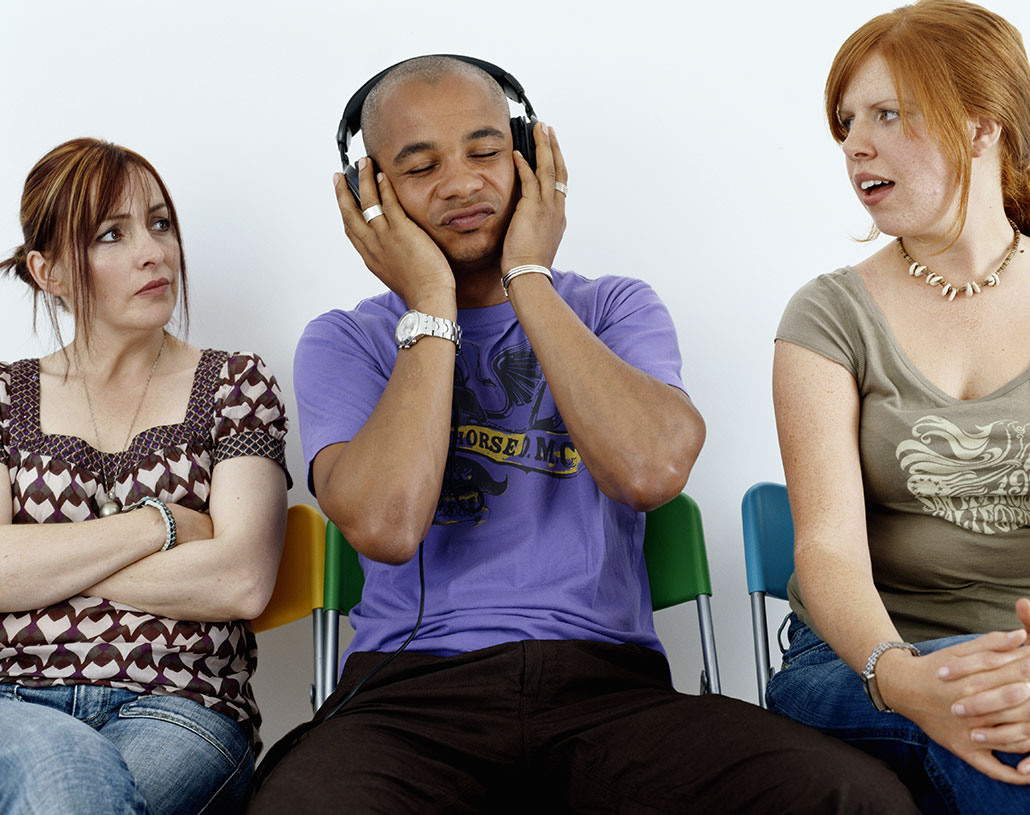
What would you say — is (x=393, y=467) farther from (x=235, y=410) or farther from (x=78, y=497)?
(x=78, y=497)

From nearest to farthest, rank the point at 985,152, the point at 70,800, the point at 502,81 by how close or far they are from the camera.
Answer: the point at 70,800
the point at 985,152
the point at 502,81

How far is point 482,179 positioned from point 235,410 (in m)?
0.62

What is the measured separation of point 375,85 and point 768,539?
42.1 inches

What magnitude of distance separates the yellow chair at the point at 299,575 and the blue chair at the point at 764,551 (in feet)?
2.58

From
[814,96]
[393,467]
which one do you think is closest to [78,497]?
[393,467]

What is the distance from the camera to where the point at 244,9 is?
242 centimetres

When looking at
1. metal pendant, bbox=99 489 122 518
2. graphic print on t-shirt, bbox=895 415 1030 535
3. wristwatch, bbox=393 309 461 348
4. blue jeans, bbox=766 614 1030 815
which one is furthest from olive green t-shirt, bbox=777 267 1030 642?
metal pendant, bbox=99 489 122 518

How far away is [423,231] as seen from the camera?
70.0 inches

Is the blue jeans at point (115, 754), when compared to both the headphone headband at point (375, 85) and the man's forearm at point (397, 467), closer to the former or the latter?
the man's forearm at point (397, 467)

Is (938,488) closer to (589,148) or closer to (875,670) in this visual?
(875,670)

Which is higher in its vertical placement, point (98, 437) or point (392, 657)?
point (98, 437)

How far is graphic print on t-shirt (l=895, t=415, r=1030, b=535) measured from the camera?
152 cm

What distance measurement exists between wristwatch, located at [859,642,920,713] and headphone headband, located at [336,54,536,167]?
103cm

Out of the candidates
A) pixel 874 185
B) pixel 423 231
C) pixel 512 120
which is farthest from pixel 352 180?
pixel 874 185
